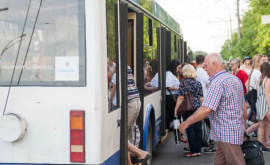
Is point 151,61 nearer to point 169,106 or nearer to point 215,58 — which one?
point 169,106

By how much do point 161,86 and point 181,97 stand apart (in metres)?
0.44

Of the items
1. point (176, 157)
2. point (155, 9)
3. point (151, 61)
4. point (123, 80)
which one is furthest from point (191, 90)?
point (123, 80)

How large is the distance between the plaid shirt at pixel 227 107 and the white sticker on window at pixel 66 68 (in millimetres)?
1483

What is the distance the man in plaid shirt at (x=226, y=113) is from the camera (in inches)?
206

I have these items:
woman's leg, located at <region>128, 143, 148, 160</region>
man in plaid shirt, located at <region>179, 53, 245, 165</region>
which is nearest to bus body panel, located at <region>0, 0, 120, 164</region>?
man in plaid shirt, located at <region>179, 53, 245, 165</region>

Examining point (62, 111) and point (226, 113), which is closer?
point (62, 111)

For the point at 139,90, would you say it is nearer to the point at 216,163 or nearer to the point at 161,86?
the point at 216,163

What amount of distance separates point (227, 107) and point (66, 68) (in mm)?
1750

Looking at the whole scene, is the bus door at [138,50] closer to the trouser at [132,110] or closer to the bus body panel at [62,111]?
the trouser at [132,110]

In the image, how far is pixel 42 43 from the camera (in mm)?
4617

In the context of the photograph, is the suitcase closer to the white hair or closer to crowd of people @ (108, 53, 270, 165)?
crowd of people @ (108, 53, 270, 165)

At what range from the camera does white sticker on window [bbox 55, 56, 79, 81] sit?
14.8 ft

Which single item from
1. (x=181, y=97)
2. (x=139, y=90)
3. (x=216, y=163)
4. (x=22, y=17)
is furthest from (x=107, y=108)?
(x=181, y=97)

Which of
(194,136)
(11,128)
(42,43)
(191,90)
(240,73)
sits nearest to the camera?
(11,128)
